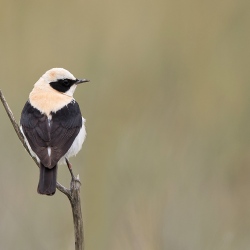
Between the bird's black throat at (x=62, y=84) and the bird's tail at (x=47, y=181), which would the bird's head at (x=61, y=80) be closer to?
the bird's black throat at (x=62, y=84)

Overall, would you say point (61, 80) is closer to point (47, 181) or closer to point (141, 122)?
point (141, 122)

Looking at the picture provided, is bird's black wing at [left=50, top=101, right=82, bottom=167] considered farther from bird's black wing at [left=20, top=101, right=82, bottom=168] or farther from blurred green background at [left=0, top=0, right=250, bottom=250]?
blurred green background at [left=0, top=0, right=250, bottom=250]

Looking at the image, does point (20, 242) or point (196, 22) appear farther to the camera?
point (196, 22)

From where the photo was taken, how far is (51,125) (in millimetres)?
3207

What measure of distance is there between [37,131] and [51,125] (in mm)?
83

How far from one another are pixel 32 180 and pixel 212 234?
3.38 ft

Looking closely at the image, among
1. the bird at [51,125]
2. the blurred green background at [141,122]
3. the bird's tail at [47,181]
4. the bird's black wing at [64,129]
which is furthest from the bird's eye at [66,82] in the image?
the bird's tail at [47,181]

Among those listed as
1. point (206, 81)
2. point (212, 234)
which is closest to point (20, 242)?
point (212, 234)

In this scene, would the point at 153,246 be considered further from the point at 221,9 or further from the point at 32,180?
the point at 221,9

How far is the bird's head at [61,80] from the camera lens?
353 cm

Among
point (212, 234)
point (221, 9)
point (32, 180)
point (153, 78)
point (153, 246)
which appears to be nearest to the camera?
point (153, 246)

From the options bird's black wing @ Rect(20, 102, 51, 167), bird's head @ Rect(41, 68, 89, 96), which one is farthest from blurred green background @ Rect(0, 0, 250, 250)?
bird's black wing @ Rect(20, 102, 51, 167)

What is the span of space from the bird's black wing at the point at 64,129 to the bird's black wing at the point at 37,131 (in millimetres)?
28

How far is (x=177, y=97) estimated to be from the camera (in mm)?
3902
